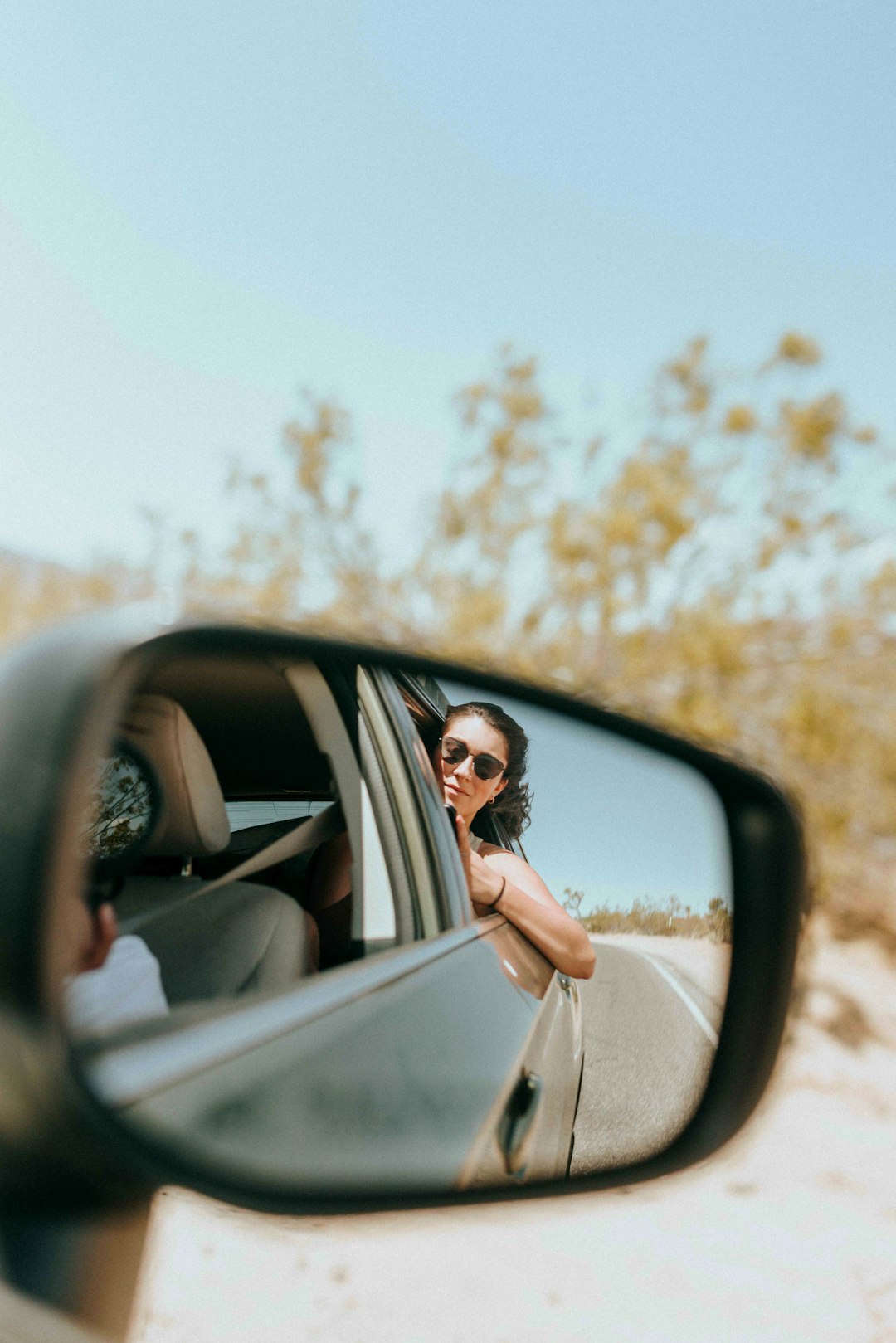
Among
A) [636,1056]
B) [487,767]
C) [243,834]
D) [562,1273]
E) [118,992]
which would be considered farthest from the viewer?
[562,1273]

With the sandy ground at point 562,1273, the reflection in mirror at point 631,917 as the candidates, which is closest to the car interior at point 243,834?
the reflection in mirror at point 631,917

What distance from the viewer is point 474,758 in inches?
67.6

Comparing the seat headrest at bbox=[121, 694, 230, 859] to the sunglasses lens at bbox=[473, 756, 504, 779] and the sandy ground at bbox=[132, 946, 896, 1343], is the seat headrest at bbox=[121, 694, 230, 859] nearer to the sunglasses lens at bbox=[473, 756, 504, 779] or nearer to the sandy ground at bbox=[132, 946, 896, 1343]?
the sunglasses lens at bbox=[473, 756, 504, 779]

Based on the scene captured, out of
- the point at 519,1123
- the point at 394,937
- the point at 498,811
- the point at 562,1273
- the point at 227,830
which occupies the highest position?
the point at 498,811

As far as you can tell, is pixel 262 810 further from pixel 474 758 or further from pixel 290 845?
pixel 474 758

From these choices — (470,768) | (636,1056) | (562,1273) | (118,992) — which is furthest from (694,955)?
(562,1273)

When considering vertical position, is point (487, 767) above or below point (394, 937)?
above

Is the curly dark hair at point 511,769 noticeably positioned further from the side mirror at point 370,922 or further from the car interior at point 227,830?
the car interior at point 227,830

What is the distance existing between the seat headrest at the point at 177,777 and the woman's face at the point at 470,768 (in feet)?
1.36

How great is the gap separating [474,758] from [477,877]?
21cm

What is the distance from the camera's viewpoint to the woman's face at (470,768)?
1660mm

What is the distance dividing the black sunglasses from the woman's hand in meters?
0.10

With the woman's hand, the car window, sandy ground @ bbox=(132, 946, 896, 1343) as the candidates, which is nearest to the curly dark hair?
the woman's hand

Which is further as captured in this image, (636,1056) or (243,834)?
(243,834)
